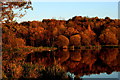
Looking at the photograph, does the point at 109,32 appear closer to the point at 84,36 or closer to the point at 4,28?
the point at 84,36

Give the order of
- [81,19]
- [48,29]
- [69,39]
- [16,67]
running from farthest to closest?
[81,19] < [48,29] < [69,39] < [16,67]

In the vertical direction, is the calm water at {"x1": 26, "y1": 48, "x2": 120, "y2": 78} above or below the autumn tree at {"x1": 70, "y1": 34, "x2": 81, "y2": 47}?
below

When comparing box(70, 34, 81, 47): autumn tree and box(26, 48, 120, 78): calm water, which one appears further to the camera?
box(70, 34, 81, 47): autumn tree

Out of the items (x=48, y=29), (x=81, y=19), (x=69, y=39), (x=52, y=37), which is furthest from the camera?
(x=81, y=19)

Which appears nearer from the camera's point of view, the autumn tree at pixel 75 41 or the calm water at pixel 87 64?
the calm water at pixel 87 64

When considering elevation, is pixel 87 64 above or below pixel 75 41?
below

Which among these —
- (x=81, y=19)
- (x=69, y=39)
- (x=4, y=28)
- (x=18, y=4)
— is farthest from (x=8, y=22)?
(x=81, y=19)

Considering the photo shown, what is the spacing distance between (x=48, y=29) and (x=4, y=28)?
216ft

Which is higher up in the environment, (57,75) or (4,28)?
(4,28)

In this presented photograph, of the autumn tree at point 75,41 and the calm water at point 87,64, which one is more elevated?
the autumn tree at point 75,41

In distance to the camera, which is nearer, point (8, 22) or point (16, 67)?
point (8, 22)

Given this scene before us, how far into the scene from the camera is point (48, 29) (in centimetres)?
7338

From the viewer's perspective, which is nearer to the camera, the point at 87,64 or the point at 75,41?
the point at 87,64

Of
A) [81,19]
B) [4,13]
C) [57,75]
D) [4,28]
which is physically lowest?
[57,75]
